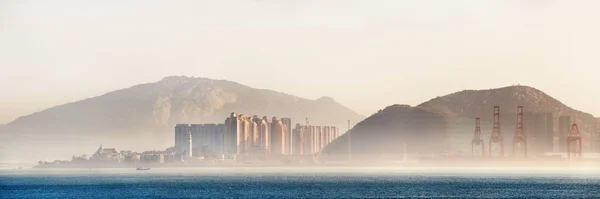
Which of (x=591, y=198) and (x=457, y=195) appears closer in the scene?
(x=591, y=198)

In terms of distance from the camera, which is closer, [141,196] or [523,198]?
[523,198]

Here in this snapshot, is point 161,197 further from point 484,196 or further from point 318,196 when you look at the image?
point 484,196

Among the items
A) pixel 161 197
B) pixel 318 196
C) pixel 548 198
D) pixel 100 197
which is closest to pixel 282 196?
pixel 318 196

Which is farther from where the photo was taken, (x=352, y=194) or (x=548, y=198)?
(x=352, y=194)

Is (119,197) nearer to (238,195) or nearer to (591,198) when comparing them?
(238,195)

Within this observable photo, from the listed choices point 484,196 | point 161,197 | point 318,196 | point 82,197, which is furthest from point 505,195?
point 82,197

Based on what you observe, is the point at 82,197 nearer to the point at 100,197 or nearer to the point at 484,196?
the point at 100,197

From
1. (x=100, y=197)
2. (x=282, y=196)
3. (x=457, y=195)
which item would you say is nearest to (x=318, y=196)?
(x=282, y=196)
